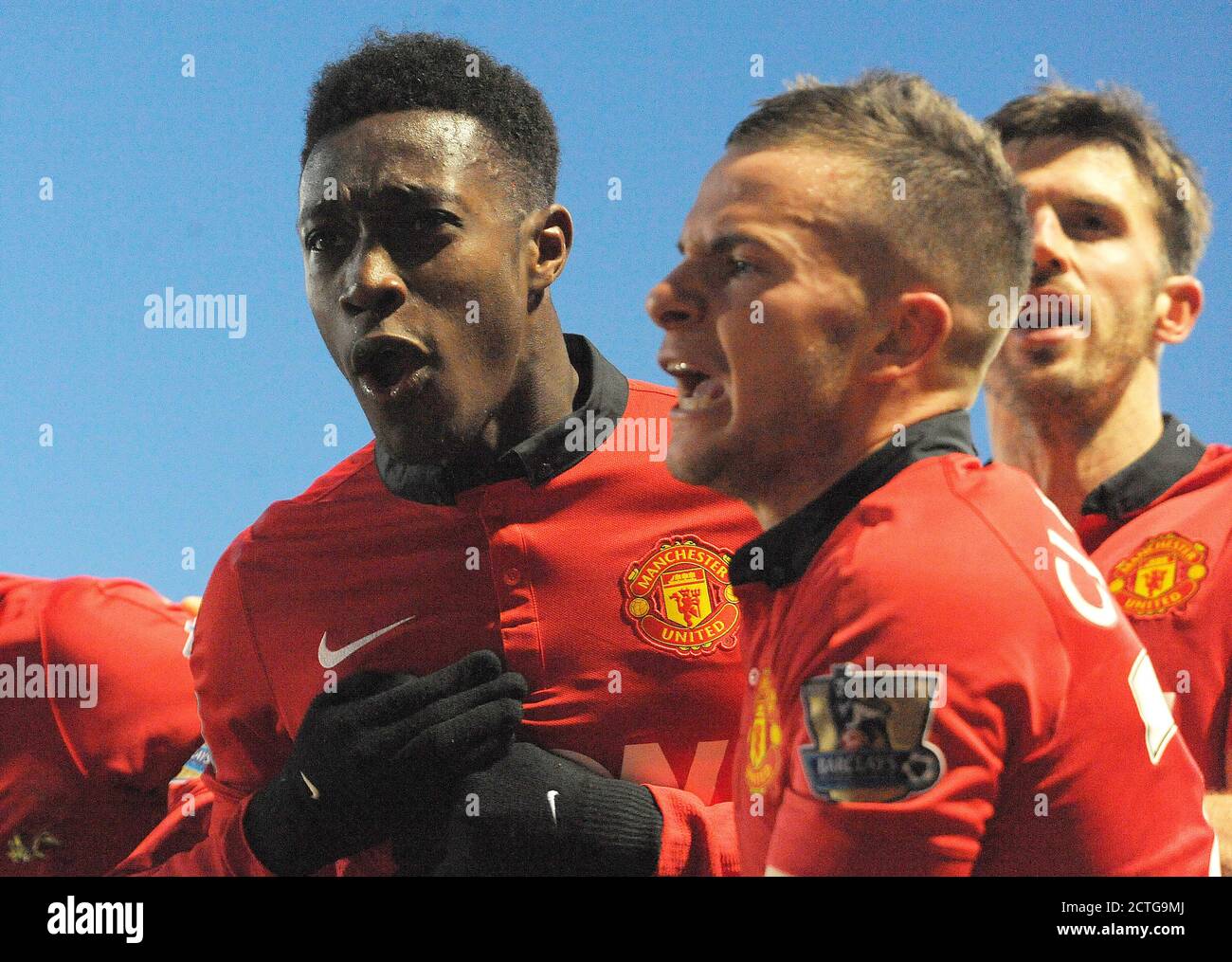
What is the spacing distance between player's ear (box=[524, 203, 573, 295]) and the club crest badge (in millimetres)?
932

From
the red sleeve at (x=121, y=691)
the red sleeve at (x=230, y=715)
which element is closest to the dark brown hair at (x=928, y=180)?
the red sleeve at (x=230, y=715)

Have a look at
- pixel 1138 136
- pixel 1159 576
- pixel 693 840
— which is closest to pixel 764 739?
pixel 693 840

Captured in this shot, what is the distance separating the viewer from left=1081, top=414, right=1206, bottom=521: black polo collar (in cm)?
238

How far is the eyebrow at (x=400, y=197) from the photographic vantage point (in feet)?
7.63

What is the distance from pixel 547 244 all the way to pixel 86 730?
1.24 metres

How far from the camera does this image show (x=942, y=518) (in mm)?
1792

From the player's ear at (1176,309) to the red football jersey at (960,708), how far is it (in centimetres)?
69

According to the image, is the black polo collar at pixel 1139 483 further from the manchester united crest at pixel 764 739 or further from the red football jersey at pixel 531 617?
the manchester united crest at pixel 764 739

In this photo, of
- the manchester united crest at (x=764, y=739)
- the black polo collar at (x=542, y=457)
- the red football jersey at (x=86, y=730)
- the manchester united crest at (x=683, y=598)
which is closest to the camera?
the manchester united crest at (x=764, y=739)

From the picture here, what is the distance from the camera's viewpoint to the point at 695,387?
206cm

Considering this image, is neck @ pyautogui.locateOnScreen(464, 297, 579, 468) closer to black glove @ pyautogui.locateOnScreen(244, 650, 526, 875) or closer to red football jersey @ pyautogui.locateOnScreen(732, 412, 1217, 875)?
black glove @ pyautogui.locateOnScreen(244, 650, 526, 875)

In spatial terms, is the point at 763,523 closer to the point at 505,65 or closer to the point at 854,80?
the point at 854,80

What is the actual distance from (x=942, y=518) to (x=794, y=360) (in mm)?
286

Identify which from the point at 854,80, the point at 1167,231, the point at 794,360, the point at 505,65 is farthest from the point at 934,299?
the point at 505,65
